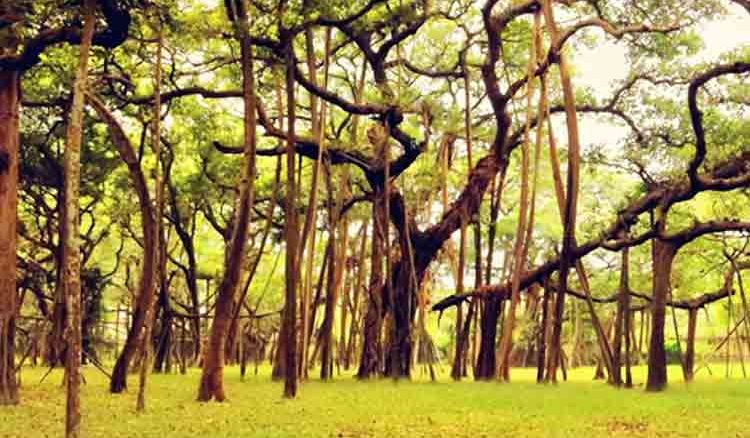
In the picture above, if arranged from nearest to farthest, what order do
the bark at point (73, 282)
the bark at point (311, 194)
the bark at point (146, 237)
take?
the bark at point (73, 282), the bark at point (146, 237), the bark at point (311, 194)

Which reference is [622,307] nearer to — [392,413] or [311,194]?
[311,194]

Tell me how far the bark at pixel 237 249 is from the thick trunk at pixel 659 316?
6924mm

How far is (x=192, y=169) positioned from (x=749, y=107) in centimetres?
1205

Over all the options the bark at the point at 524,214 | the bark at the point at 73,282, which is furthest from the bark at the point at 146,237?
the bark at the point at 524,214

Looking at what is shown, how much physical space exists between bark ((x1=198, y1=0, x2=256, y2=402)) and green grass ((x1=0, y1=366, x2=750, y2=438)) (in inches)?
16.7

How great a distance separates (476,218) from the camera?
53.7 ft

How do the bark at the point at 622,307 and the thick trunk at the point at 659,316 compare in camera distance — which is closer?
the thick trunk at the point at 659,316

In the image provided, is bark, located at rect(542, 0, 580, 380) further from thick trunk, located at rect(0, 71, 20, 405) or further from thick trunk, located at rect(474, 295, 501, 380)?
thick trunk, located at rect(0, 71, 20, 405)

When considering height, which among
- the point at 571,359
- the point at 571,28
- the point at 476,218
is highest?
the point at 571,28

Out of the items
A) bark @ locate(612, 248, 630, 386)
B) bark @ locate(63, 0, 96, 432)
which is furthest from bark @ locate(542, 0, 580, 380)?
bark @ locate(63, 0, 96, 432)

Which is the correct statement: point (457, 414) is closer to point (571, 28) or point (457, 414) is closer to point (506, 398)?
point (506, 398)

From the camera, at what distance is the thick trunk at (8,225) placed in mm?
9664

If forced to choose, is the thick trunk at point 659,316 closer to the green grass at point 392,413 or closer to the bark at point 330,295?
the green grass at point 392,413

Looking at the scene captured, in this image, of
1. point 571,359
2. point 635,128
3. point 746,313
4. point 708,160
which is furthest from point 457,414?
point 571,359
